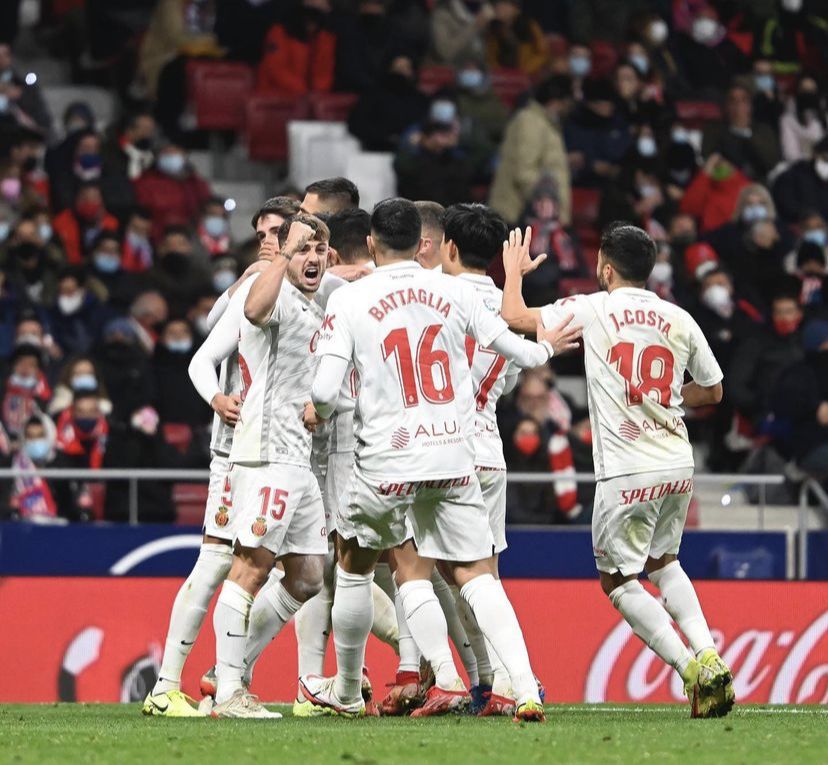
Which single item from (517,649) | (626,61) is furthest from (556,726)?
(626,61)

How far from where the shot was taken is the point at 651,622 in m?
9.43

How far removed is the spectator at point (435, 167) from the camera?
18.5 meters

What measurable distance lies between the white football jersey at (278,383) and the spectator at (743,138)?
1146 centimetres

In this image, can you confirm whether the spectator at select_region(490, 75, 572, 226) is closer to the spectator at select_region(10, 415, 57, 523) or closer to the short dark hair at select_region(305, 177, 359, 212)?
the spectator at select_region(10, 415, 57, 523)

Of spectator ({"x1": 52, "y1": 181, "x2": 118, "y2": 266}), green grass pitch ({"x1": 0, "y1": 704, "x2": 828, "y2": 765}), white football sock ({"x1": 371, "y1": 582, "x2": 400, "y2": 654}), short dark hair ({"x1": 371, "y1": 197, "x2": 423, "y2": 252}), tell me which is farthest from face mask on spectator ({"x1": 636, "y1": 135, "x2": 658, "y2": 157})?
short dark hair ({"x1": 371, "y1": 197, "x2": 423, "y2": 252})

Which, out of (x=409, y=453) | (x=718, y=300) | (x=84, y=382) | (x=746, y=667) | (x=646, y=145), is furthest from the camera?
(x=646, y=145)

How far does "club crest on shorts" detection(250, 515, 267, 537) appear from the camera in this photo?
9312mm

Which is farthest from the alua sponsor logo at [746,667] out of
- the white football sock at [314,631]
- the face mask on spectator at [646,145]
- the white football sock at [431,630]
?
the face mask on spectator at [646,145]

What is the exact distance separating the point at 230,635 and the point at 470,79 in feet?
37.4

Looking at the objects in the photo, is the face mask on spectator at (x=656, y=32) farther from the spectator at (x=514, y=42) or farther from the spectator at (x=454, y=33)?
the spectator at (x=454, y=33)

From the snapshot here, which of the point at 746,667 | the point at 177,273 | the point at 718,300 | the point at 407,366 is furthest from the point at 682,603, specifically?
the point at 718,300

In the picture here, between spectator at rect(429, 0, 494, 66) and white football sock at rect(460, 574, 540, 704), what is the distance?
12.6m

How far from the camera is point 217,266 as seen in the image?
56.2 ft

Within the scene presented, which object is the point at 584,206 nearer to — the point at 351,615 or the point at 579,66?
the point at 579,66
